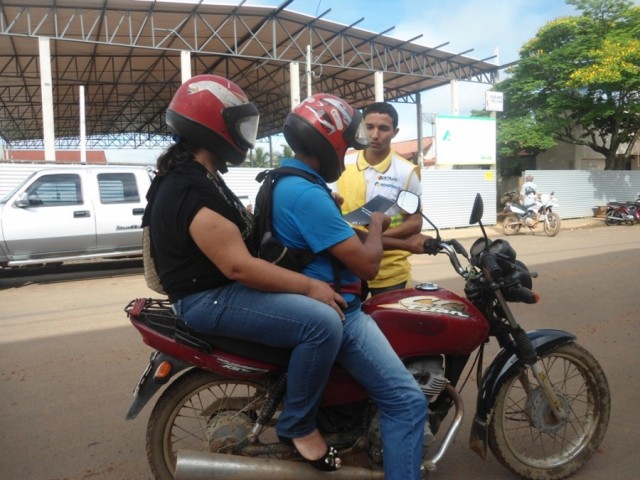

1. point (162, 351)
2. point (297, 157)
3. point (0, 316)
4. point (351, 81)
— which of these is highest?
point (351, 81)

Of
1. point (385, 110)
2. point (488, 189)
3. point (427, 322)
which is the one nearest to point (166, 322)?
point (427, 322)

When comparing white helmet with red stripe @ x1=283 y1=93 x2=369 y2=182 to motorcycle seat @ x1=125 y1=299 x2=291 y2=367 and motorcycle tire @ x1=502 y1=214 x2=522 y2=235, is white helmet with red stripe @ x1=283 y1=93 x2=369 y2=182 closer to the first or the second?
motorcycle seat @ x1=125 y1=299 x2=291 y2=367

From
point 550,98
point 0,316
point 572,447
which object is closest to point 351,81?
point 550,98

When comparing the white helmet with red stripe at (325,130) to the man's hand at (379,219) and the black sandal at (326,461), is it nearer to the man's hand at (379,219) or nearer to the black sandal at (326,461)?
the man's hand at (379,219)

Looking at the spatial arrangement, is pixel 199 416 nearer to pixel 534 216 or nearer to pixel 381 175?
pixel 381 175

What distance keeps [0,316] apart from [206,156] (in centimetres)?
595

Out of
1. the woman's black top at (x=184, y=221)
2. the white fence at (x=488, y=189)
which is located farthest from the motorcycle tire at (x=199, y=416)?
the white fence at (x=488, y=189)

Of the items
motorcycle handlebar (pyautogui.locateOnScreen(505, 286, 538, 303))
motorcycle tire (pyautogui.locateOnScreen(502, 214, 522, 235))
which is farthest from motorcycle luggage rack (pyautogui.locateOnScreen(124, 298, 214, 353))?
motorcycle tire (pyautogui.locateOnScreen(502, 214, 522, 235))

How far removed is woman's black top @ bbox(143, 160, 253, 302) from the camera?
6.62 ft

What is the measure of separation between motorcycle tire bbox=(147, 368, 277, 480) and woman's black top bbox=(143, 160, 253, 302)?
18.0 inches

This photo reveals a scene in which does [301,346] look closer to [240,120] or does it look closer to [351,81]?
[240,120]

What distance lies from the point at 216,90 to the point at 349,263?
88cm

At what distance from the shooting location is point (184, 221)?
201cm

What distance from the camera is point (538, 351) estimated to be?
105 inches
